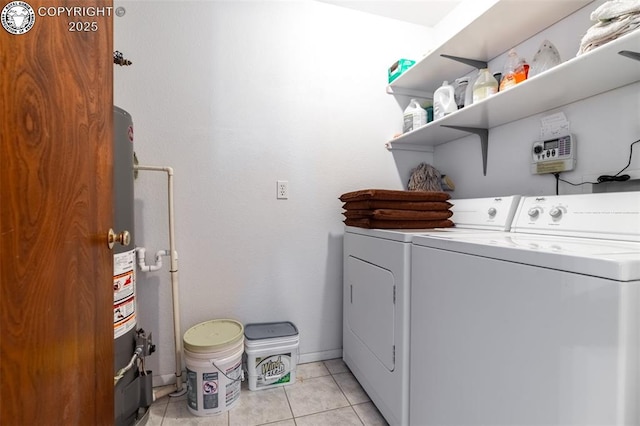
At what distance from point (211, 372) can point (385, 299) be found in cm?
94

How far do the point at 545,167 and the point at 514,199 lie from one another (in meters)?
0.23

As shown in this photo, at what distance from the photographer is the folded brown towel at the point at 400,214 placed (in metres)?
1.43

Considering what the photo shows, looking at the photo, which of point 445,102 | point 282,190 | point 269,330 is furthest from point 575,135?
point 269,330

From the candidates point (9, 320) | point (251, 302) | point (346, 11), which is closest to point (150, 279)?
point (251, 302)

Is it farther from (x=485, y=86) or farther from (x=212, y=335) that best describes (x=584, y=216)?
(x=212, y=335)

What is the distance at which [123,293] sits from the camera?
1200mm

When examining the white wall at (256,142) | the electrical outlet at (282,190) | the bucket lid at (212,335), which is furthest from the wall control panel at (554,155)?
the bucket lid at (212,335)

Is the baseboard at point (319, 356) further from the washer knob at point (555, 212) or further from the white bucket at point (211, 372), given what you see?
the washer knob at point (555, 212)

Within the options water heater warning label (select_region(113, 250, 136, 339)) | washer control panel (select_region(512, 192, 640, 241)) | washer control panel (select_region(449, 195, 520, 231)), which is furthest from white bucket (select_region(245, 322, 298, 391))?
washer control panel (select_region(512, 192, 640, 241))

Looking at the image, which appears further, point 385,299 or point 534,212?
point 385,299

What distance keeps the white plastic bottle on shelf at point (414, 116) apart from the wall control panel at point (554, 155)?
26.8 inches

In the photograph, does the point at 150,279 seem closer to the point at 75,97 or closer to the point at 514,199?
the point at 75,97

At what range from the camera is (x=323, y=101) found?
6.20ft

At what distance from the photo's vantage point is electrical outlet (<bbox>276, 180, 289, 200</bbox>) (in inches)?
71.4
